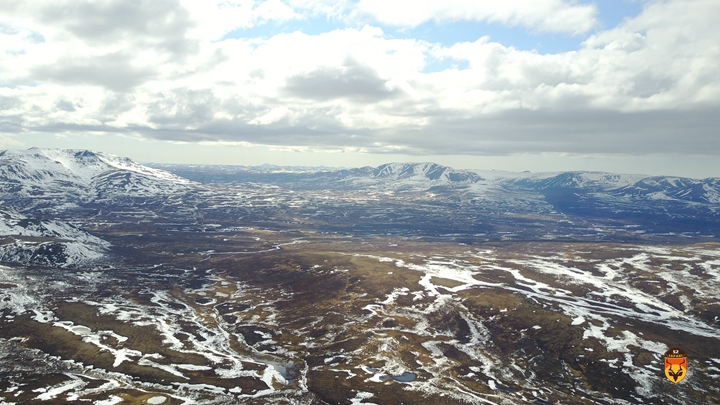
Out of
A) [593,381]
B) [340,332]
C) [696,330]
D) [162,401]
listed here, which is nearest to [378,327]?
[340,332]

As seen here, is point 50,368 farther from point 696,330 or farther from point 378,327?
point 696,330

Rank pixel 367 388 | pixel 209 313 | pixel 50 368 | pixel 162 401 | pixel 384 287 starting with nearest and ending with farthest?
1. pixel 162 401
2. pixel 367 388
3. pixel 50 368
4. pixel 209 313
5. pixel 384 287

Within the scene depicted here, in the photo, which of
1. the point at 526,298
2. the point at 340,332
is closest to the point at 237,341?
the point at 340,332

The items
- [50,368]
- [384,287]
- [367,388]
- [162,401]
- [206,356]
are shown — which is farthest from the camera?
[384,287]

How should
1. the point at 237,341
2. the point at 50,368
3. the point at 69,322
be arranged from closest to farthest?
the point at 50,368 < the point at 237,341 < the point at 69,322

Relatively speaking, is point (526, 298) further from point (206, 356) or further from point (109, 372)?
point (109, 372)

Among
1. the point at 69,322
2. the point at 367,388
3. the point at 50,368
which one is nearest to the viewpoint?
the point at 367,388

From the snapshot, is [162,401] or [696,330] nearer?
[162,401]

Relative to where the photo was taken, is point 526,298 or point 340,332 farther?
point 526,298

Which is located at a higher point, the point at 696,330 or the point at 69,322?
the point at 696,330
